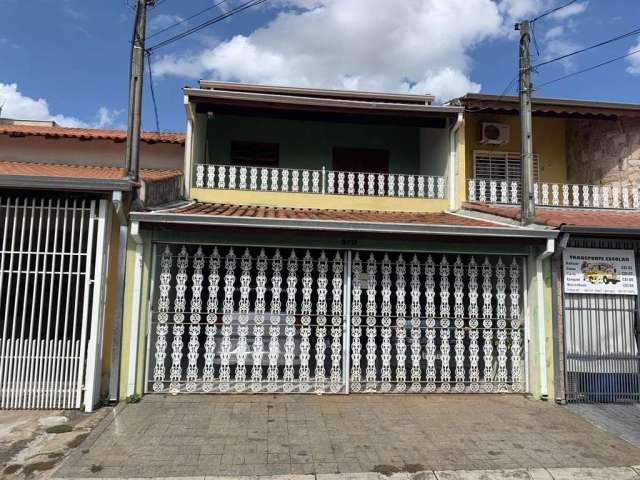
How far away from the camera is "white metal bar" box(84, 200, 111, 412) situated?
5.56 metres

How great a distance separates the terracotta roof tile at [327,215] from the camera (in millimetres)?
6410

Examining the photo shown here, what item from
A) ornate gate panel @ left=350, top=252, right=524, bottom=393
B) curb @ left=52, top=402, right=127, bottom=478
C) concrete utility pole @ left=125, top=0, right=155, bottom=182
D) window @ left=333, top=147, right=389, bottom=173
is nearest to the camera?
curb @ left=52, top=402, right=127, bottom=478

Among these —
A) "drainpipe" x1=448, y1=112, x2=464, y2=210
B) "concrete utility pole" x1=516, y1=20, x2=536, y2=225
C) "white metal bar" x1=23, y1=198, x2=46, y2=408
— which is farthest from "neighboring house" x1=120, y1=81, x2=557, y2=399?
"drainpipe" x1=448, y1=112, x2=464, y2=210

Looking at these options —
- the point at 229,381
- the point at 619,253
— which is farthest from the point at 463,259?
the point at 229,381

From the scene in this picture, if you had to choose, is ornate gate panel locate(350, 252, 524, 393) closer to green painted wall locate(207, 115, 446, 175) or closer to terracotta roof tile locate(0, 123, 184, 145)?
green painted wall locate(207, 115, 446, 175)

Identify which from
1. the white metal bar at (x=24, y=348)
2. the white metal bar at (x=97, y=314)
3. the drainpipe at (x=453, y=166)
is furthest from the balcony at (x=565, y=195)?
the white metal bar at (x=24, y=348)

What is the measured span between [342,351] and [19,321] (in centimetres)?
433

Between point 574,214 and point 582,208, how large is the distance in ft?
2.31

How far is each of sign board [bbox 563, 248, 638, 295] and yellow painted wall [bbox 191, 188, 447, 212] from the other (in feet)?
8.85

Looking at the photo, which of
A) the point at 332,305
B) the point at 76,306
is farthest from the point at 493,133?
the point at 76,306

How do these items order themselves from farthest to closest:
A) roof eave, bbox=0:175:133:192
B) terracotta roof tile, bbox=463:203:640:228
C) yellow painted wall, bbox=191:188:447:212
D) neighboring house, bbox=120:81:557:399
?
yellow painted wall, bbox=191:188:447:212, terracotta roof tile, bbox=463:203:640:228, neighboring house, bbox=120:81:557:399, roof eave, bbox=0:175:133:192

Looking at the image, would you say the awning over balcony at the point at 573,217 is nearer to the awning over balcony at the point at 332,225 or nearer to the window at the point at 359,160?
the awning over balcony at the point at 332,225

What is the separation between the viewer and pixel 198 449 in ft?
14.6

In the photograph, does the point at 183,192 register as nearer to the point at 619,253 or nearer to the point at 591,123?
the point at 619,253
